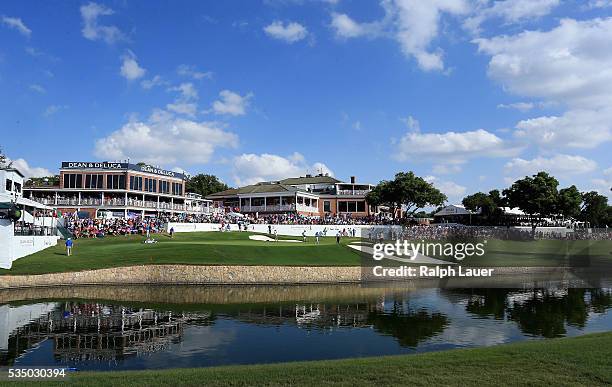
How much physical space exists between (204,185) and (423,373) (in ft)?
407

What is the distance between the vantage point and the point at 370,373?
1301cm

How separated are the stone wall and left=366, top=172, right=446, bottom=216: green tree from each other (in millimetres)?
47447

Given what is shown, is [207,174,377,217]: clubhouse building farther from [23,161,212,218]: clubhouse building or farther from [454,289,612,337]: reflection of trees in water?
[454,289,612,337]: reflection of trees in water

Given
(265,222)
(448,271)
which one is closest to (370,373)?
(448,271)

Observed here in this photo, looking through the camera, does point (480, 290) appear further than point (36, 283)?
Yes

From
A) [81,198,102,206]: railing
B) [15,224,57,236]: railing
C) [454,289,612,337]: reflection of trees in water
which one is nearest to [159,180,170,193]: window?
[81,198,102,206]: railing

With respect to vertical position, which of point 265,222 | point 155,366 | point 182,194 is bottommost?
point 155,366

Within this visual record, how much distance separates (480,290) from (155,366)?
2876 cm

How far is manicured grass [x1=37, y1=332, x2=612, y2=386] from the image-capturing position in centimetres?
1221

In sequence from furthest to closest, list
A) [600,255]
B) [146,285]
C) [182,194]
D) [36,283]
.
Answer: [182,194], [600,255], [146,285], [36,283]

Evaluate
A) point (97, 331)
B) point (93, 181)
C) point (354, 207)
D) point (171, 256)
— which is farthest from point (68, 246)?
point (354, 207)

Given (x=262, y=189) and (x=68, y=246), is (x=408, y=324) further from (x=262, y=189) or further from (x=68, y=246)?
(x=262, y=189)

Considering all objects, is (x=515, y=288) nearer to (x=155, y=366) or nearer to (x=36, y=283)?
(x=155, y=366)

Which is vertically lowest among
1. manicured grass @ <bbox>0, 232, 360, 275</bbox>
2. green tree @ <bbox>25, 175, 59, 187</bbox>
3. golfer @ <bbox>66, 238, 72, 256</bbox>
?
manicured grass @ <bbox>0, 232, 360, 275</bbox>
